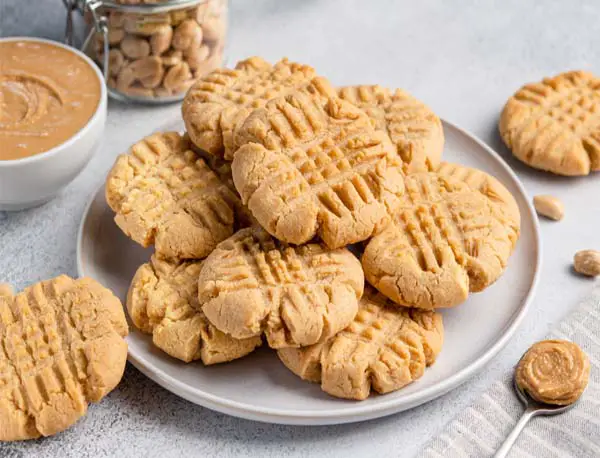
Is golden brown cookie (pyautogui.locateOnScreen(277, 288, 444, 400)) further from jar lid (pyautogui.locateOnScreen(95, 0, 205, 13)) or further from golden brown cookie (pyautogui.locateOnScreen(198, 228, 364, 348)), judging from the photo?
jar lid (pyautogui.locateOnScreen(95, 0, 205, 13))

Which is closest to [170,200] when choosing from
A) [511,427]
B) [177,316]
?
[177,316]

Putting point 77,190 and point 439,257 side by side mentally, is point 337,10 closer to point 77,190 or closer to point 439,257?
point 77,190

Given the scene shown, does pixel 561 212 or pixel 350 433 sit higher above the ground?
pixel 561 212

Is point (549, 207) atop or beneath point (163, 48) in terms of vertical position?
beneath

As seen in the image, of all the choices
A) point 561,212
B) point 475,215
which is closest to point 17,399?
point 475,215

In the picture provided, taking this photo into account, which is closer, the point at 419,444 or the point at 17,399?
the point at 17,399

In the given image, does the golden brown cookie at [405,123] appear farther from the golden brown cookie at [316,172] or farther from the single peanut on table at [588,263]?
the single peanut on table at [588,263]

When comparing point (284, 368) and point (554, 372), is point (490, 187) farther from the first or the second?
point (284, 368)
